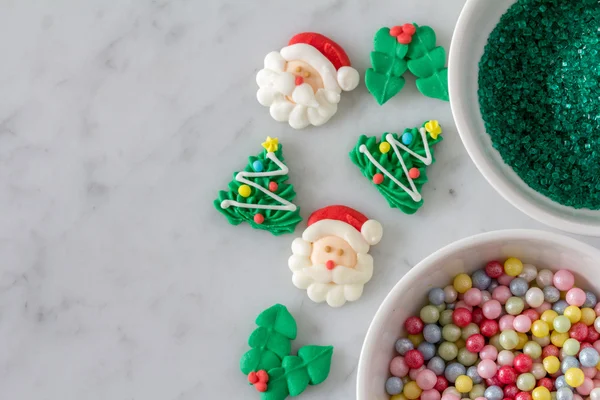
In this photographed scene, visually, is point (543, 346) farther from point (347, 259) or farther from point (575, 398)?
point (347, 259)

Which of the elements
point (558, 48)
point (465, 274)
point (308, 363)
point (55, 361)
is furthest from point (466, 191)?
point (55, 361)

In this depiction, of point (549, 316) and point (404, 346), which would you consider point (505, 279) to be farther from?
point (404, 346)

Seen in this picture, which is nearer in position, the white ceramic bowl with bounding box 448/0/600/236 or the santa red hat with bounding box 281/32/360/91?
the white ceramic bowl with bounding box 448/0/600/236

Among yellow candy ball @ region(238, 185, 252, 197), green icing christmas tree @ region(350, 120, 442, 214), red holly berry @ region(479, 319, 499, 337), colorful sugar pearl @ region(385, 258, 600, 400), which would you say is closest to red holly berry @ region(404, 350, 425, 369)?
colorful sugar pearl @ region(385, 258, 600, 400)

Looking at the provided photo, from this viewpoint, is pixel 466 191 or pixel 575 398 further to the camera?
pixel 466 191

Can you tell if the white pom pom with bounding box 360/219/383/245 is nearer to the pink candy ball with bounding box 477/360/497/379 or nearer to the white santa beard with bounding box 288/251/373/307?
the white santa beard with bounding box 288/251/373/307

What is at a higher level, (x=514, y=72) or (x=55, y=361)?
(x=514, y=72)

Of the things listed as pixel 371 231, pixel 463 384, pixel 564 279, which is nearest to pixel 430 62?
pixel 371 231
